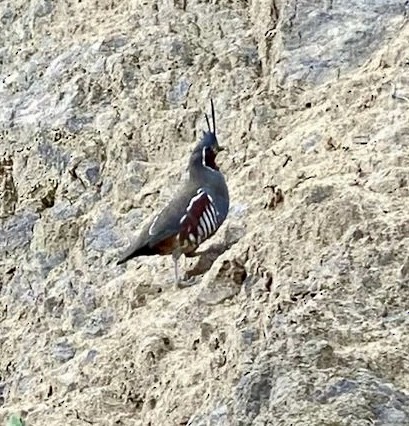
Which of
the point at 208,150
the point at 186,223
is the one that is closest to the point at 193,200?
the point at 186,223

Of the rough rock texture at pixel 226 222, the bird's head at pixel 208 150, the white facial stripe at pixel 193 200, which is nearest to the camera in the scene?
the rough rock texture at pixel 226 222

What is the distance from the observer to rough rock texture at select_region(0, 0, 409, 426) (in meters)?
5.29

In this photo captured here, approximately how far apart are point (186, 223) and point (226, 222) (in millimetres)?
281

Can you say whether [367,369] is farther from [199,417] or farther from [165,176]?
[165,176]

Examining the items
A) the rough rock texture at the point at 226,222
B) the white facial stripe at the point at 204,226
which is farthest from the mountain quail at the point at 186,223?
the rough rock texture at the point at 226,222

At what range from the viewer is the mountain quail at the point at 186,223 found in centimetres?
679

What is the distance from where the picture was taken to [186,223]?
6848 mm

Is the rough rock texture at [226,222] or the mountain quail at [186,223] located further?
the mountain quail at [186,223]

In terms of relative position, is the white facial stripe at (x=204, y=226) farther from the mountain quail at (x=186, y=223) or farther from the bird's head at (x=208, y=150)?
the bird's head at (x=208, y=150)

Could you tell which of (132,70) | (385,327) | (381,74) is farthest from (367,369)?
(132,70)

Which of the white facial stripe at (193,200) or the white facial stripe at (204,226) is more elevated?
the white facial stripe at (193,200)

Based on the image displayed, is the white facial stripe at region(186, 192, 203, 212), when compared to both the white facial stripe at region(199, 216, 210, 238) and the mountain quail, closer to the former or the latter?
the mountain quail

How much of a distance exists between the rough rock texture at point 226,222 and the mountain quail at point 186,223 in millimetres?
143

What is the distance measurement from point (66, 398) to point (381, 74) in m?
2.52
